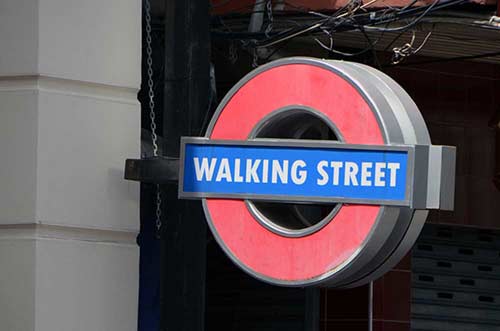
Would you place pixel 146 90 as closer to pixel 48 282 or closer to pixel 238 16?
pixel 238 16

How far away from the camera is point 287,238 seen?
7.46 metres

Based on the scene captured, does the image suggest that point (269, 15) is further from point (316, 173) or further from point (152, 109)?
point (316, 173)

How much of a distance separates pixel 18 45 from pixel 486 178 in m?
4.99

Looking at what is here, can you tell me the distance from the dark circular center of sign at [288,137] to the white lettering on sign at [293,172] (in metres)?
0.12

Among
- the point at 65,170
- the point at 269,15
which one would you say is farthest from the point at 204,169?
the point at 269,15

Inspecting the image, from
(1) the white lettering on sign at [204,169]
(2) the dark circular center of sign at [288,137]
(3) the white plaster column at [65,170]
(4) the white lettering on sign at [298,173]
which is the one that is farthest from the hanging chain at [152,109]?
(4) the white lettering on sign at [298,173]

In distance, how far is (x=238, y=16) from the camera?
392 inches

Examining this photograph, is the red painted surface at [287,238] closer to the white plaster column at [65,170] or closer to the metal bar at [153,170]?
the metal bar at [153,170]

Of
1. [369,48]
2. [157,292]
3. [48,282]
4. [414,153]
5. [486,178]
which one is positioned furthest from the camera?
[486,178]

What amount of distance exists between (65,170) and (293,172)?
3.89ft

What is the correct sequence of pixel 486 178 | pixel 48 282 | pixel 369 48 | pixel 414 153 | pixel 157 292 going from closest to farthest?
pixel 414 153 → pixel 48 282 → pixel 157 292 → pixel 369 48 → pixel 486 178

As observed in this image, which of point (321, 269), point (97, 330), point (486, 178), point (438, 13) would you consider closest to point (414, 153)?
point (321, 269)

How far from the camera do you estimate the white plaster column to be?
25.7 ft

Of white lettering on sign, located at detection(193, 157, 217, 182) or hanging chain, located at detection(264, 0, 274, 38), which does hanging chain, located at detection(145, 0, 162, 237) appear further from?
hanging chain, located at detection(264, 0, 274, 38)
